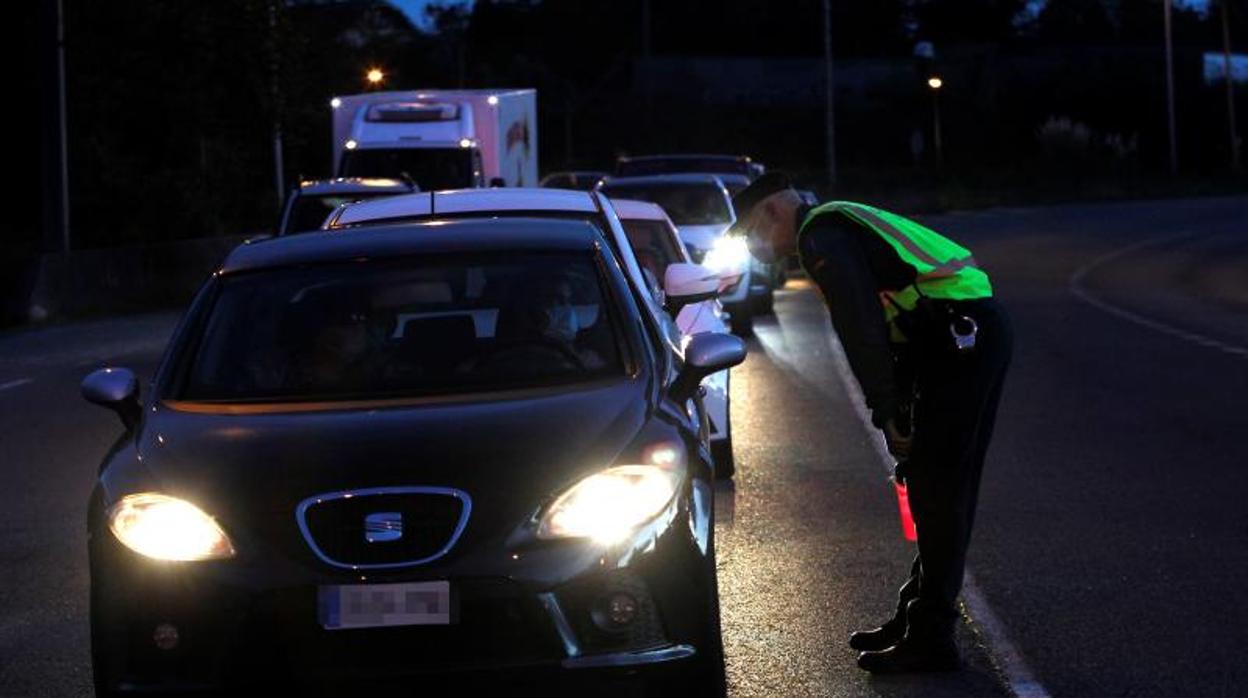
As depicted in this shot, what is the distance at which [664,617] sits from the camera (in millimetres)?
5699

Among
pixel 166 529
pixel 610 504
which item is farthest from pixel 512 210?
pixel 166 529

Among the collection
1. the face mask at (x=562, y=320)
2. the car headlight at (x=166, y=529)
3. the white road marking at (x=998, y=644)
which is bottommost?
the white road marking at (x=998, y=644)

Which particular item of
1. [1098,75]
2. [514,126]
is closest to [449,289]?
[514,126]

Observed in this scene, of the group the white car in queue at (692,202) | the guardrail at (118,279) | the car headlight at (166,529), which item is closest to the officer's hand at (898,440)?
the car headlight at (166,529)

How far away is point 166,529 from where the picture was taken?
575 cm

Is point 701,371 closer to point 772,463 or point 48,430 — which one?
point 772,463

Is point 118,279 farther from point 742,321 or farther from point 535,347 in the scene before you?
point 535,347

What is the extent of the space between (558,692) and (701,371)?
1564 mm

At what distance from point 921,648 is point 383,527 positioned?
2.10 m

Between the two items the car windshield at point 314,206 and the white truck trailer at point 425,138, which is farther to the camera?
the white truck trailer at point 425,138

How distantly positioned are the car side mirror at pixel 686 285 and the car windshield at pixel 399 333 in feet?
10.9

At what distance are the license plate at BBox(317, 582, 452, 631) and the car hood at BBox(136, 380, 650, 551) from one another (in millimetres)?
213

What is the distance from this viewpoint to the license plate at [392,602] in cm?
553

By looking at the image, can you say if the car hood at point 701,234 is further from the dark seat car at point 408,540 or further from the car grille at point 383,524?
the car grille at point 383,524
